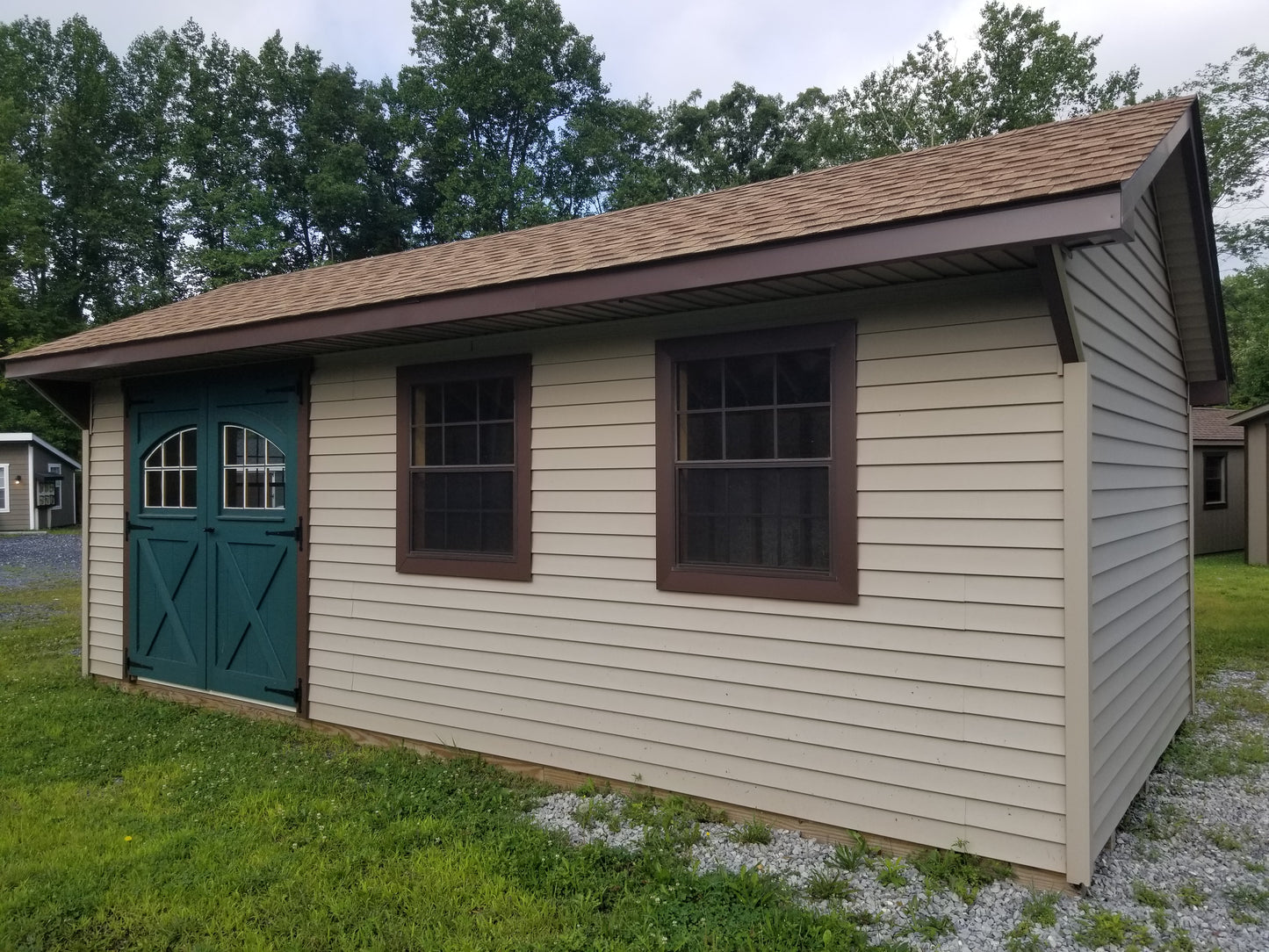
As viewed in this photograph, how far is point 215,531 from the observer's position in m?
5.93

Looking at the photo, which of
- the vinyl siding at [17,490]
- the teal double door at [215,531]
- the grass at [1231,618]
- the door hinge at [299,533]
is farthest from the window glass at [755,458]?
the vinyl siding at [17,490]

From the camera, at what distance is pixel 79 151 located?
2819 cm

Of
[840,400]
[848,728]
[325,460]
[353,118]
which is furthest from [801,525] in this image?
[353,118]

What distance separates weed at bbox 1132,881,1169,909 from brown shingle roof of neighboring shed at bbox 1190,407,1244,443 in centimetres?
1517

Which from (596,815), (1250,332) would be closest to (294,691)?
(596,815)

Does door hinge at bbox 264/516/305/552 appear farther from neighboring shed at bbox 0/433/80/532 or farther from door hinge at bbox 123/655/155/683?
neighboring shed at bbox 0/433/80/532

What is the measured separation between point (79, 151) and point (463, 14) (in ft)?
44.5

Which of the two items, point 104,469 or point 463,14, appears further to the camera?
point 463,14

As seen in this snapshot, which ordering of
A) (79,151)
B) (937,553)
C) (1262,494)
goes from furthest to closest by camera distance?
(79,151) < (1262,494) < (937,553)

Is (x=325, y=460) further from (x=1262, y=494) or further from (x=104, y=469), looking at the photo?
(x=1262, y=494)

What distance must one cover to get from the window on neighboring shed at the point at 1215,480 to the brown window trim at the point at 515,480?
53.5ft

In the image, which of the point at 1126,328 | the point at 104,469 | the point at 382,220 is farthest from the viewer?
Answer: the point at 382,220

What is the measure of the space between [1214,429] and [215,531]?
18.5 m

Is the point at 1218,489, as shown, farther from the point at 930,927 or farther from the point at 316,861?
the point at 316,861
